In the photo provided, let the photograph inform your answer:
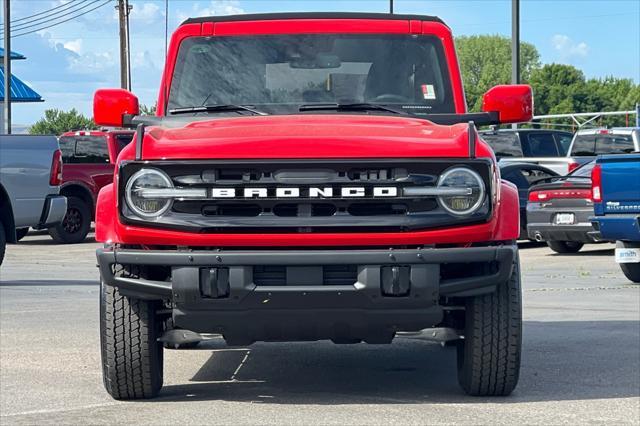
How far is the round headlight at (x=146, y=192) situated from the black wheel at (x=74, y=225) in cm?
1939

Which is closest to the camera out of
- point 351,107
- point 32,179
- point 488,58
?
point 351,107

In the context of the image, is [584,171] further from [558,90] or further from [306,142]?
[558,90]

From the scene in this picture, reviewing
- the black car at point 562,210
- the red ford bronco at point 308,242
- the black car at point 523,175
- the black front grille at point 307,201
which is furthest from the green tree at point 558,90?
the black front grille at point 307,201

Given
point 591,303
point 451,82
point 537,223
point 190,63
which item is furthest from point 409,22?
point 537,223

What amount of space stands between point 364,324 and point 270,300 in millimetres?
499

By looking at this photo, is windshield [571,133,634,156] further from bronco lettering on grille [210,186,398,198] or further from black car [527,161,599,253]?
bronco lettering on grille [210,186,398,198]

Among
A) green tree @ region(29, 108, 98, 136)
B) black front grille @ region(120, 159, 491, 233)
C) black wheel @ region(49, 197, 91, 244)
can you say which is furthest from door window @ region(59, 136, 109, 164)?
green tree @ region(29, 108, 98, 136)

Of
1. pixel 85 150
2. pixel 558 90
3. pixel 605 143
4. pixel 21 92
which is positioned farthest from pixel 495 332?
pixel 558 90

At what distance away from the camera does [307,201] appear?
6570 mm

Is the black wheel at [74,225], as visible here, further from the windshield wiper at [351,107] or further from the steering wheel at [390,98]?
the windshield wiper at [351,107]

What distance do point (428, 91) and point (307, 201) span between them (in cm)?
190

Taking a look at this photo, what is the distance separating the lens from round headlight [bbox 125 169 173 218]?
6637mm

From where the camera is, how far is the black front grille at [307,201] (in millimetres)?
6547

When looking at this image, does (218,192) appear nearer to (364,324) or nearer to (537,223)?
(364,324)
